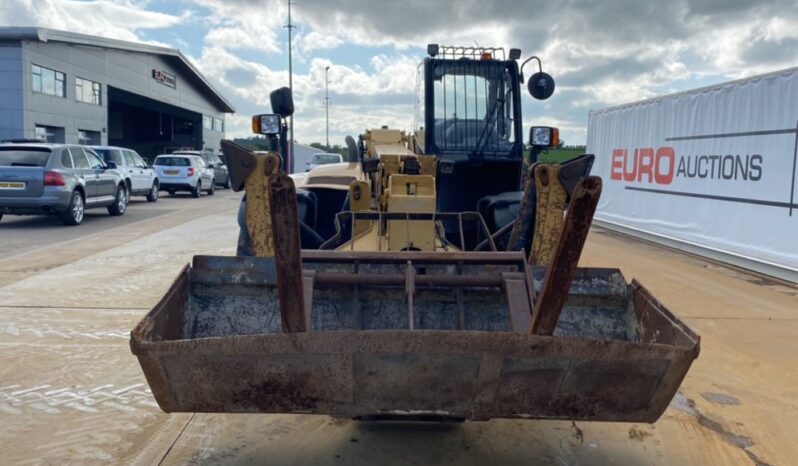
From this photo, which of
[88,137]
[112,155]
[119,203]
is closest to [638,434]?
[119,203]

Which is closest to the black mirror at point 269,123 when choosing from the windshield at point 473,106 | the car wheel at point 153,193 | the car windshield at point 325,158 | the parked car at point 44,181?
the windshield at point 473,106

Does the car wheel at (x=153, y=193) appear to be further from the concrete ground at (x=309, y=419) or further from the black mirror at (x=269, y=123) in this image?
the black mirror at (x=269, y=123)

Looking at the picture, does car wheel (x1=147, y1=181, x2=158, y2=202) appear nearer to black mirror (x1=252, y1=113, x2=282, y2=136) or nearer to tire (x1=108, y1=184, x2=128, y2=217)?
tire (x1=108, y1=184, x2=128, y2=217)

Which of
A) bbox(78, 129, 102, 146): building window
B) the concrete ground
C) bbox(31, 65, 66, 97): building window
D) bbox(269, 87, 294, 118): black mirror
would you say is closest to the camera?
the concrete ground

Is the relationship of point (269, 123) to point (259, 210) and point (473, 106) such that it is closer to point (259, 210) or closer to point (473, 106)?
point (259, 210)

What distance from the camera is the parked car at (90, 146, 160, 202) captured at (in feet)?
61.6

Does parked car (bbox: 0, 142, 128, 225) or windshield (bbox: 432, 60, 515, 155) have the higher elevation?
windshield (bbox: 432, 60, 515, 155)

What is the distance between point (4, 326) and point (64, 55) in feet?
97.5

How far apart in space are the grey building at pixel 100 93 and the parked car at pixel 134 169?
10.7 metres

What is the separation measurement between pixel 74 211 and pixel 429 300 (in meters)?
12.2

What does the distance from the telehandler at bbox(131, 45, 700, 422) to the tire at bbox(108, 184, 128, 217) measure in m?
11.1

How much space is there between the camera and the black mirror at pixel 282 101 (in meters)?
5.33

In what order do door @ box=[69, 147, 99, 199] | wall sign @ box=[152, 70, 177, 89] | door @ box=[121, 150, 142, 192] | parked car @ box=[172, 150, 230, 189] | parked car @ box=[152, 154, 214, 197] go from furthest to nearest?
1. wall sign @ box=[152, 70, 177, 89]
2. parked car @ box=[172, 150, 230, 189]
3. parked car @ box=[152, 154, 214, 197]
4. door @ box=[121, 150, 142, 192]
5. door @ box=[69, 147, 99, 199]

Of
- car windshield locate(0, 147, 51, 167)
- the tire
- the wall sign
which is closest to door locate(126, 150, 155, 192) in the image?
the tire
